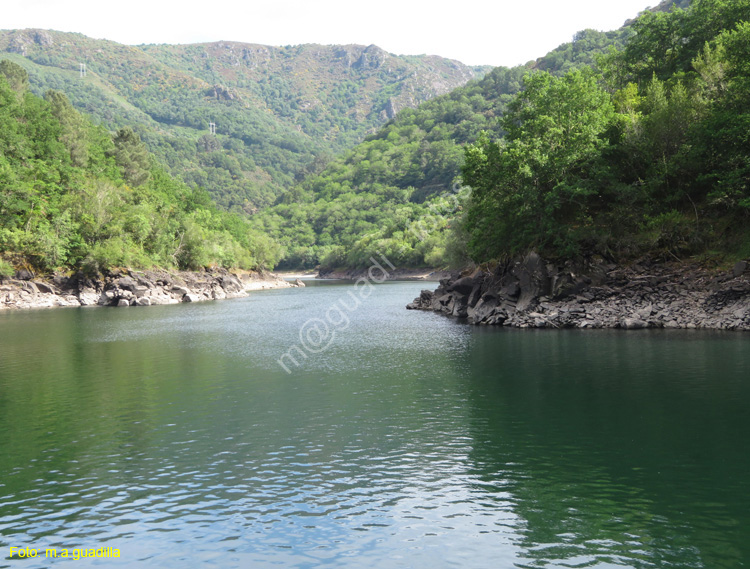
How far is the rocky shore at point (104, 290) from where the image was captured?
4190 inches

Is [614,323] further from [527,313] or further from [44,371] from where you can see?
[44,371]

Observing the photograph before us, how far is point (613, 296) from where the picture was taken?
62.8 m

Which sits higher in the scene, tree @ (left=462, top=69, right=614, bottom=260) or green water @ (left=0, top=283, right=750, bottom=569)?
tree @ (left=462, top=69, right=614, bottom=260)

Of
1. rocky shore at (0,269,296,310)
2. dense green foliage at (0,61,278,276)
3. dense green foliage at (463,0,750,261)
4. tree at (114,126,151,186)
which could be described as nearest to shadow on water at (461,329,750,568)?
dense green foliage at (463,0,750,261)

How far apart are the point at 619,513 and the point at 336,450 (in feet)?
37.1

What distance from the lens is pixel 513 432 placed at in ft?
86.3

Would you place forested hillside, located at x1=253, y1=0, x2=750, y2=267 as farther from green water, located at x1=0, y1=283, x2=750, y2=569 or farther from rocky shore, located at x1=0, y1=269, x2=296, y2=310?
rocky shore, located at x1=0, y1=269, x2=296, y2=310

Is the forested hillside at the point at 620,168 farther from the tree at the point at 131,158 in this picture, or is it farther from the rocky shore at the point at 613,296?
the tree at the point at 131,158

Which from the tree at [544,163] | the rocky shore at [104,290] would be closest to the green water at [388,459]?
the tree at [544,163]

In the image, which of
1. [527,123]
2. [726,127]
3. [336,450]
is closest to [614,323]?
[726,127]

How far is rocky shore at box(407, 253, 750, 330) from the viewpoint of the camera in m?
55.6

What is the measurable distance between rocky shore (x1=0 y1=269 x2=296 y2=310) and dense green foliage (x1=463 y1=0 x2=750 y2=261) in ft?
232

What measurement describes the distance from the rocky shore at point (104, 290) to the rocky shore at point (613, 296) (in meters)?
71.1

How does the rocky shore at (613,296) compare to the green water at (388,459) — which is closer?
the green water at (388,459)
